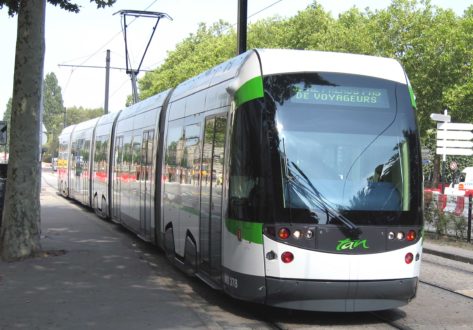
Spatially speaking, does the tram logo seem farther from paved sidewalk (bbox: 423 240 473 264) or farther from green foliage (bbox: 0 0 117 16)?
green foliage (bbox: 0 0 117 16)

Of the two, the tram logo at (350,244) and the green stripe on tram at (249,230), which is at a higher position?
the green stripe on tram at (249,230)

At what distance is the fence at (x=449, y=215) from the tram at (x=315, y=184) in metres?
8.42

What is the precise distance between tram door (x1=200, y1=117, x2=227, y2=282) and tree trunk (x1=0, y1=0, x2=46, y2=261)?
3.70m

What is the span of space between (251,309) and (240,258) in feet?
3.50

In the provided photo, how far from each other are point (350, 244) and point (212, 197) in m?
1.89

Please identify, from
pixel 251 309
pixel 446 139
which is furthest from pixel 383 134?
pixel 446 139

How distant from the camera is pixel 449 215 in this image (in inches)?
582

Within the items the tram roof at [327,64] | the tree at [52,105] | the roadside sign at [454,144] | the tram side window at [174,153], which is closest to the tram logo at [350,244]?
the tram roof at [327,64]

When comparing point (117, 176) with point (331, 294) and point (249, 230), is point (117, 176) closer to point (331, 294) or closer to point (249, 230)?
point (249, 230)

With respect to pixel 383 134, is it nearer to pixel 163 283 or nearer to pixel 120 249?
pixel 163 283

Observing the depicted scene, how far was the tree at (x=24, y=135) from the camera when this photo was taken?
9.96 meters

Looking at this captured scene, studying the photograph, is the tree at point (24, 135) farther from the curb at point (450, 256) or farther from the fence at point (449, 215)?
the fence at point (449, 215)

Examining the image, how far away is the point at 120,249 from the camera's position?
458 inches

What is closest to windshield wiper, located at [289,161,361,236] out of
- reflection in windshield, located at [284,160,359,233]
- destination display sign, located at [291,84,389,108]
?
reflection in windshield, located at [284,160,359,233]
